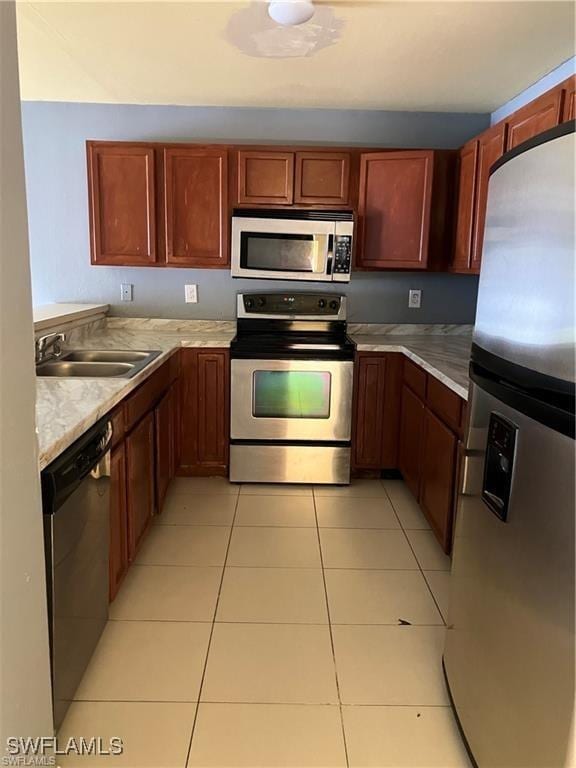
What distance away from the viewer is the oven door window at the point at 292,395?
10.7 feet

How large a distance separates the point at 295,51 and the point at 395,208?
107 cm

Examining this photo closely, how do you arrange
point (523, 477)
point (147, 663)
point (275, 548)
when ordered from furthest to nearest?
point (275, 548) → point (147, 663) → point (523, 477)

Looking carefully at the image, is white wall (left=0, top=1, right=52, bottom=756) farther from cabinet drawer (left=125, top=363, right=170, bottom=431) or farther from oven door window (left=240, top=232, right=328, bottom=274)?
oven door window (left=240, top=232, right=328, bottom=274)

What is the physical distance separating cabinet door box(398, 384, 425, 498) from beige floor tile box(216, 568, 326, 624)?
0.89m

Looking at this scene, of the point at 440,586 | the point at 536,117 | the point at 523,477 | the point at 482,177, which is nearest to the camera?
the point at 523,477

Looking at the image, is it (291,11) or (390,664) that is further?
(291,11)

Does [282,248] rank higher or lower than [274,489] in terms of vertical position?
higher

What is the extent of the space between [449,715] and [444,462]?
107 cm

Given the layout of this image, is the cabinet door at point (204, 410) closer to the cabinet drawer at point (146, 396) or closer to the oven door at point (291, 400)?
the oven door at point (291, 400)

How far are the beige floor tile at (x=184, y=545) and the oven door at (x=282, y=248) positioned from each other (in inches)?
59.7

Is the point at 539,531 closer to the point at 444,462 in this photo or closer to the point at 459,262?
the point at 444,462

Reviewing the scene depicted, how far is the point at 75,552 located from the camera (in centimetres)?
152

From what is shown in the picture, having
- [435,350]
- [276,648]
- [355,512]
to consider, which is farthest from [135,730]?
[435,350]

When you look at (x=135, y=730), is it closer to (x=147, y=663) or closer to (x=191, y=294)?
(x=147, y=663)
